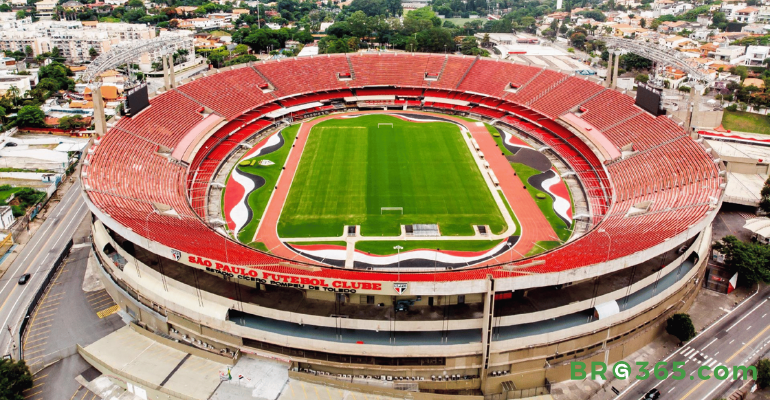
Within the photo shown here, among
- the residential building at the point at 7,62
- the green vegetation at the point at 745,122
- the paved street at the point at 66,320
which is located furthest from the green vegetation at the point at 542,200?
the residential building at the point at 7,62

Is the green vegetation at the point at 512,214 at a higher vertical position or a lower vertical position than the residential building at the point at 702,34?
lower

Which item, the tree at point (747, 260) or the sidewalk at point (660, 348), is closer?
the sidewalk at point (660, 348)

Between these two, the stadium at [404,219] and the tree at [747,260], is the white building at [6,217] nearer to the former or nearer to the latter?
the stadium at [404,219]

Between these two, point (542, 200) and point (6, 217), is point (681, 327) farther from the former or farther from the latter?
point (6, 217)

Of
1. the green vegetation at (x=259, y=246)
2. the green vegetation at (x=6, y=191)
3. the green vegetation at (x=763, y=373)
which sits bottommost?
the green vegetation at (x=763, y=373)

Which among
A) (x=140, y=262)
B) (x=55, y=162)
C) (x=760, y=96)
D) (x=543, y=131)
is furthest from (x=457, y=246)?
(x=760, y=96)

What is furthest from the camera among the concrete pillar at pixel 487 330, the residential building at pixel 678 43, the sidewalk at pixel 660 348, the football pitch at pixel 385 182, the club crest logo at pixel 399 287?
the residential building at pixel 678 43
